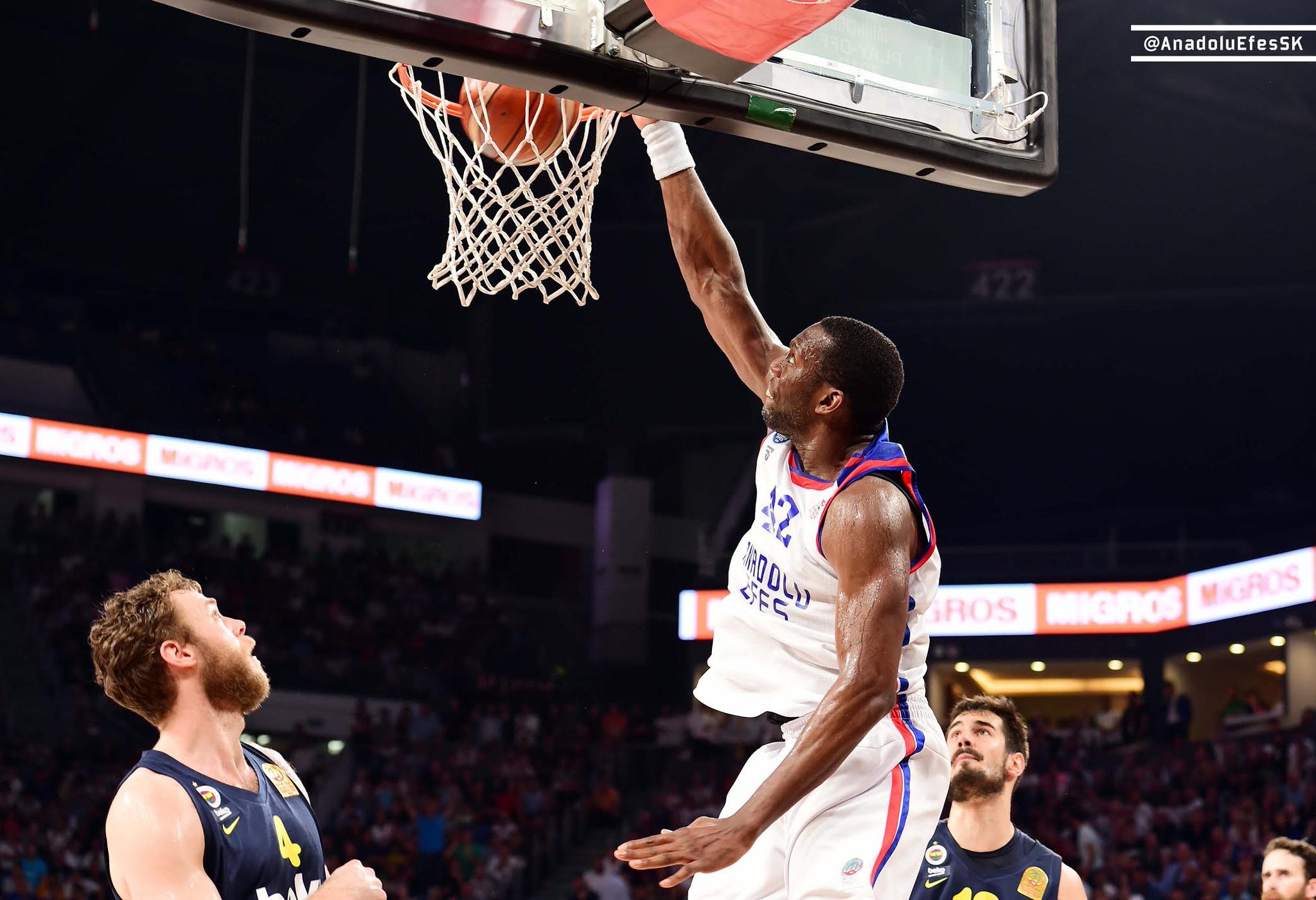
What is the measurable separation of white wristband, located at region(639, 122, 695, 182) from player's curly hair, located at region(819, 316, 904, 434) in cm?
97

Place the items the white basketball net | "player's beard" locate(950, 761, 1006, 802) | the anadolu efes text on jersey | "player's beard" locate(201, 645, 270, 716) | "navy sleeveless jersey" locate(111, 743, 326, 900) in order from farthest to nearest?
"player's beard" locate(950, 761, 1006, 802) → the white basketball net → the anadolu efes text on jersey → "player's beard" locate(201, 645, 270, 716) → "navy sleeveless jersey" locate(111, 743, 326, 900)

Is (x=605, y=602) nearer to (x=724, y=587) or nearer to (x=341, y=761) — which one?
(x=724, y=587)

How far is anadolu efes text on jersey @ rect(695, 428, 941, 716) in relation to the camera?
11.3 feet

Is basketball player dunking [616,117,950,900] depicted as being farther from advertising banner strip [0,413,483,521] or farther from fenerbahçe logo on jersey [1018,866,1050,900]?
advertising banner strip [0,413,483,521]

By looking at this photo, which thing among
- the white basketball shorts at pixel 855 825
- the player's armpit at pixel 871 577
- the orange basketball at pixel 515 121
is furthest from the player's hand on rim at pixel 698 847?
the orange basketball at pixel 515 121

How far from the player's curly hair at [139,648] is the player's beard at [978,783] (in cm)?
293

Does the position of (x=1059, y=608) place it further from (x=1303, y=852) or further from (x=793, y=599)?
(x=793, y=599)

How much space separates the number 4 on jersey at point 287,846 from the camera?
3.21 m

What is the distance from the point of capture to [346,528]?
71.6 ft

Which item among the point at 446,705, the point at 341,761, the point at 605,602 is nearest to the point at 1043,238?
the point at 605,602

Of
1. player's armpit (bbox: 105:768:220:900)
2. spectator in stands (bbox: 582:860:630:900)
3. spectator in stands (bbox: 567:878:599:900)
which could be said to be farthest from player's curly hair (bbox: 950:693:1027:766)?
spectator in stands (bbox: 582:860:630:900)

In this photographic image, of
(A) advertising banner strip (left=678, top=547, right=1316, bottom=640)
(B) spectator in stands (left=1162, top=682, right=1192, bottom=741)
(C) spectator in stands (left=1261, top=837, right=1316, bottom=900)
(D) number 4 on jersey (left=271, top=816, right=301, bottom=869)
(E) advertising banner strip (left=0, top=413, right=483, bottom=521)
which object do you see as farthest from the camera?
(A) advertising banner strip (left=678, top=547, right=1316, bottom=640)

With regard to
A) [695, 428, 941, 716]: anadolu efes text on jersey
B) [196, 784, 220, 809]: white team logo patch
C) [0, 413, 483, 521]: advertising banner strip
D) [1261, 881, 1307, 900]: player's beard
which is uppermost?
[0, 413, 483, 521]: advertising banner strip

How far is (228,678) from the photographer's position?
333 cm
